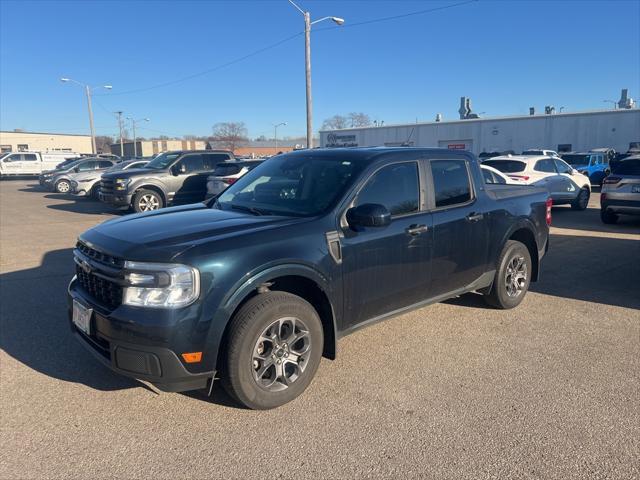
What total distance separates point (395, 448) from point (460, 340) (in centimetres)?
194

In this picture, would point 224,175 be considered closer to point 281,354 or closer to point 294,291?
point 294,291

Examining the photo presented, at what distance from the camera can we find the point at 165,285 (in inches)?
119

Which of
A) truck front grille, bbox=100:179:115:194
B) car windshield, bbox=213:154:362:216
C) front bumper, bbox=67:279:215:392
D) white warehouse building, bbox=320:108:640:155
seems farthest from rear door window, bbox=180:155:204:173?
white warehouse building, bbox=320:108:640:155

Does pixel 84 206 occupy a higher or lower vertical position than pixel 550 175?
lower

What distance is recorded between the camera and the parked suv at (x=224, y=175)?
12935mm

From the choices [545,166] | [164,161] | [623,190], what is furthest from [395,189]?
[164,161]

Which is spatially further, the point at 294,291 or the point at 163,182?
the point at 163,182

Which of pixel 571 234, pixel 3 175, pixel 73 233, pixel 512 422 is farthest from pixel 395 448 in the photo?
pixel 3 175

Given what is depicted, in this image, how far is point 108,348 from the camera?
324 cm

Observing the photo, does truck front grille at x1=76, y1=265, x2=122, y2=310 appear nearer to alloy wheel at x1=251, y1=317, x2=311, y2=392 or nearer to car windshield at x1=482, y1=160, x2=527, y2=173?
alloy wheel at x1=251, y1=317, x2=311, y2=392

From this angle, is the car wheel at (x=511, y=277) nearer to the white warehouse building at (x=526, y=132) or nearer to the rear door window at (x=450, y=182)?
the rear door window at (x=450, y=182)

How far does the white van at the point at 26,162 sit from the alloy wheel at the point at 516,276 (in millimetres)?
38485

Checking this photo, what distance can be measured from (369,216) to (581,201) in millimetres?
13412

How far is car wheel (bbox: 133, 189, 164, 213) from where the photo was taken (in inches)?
540
